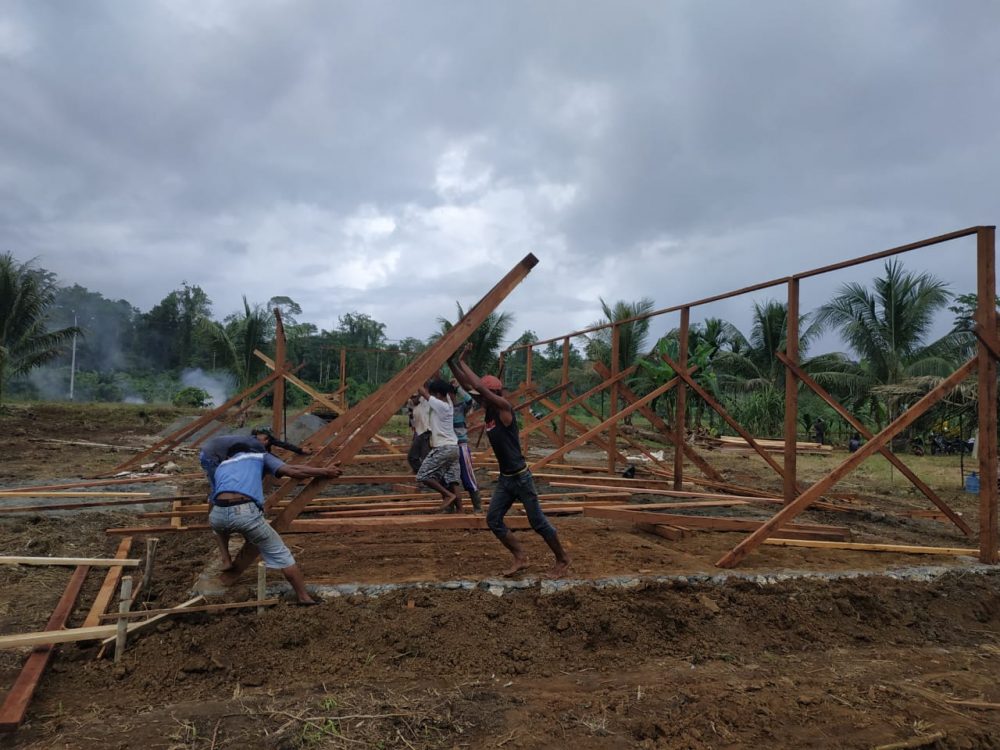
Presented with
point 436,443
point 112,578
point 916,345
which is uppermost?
point 916,345

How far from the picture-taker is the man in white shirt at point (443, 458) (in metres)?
6.93

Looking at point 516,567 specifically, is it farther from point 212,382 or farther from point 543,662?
point 212,382

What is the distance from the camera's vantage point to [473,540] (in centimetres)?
600

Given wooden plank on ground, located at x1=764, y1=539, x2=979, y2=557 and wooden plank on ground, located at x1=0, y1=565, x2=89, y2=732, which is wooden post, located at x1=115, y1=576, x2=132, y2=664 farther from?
wooden plank on ground, located at x1=764, y1=539, x2=979, y2=557

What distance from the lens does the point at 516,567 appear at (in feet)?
15.4

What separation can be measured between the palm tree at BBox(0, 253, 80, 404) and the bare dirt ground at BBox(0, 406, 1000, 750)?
64.2ft

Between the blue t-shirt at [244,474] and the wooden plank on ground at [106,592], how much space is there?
3.42 ft

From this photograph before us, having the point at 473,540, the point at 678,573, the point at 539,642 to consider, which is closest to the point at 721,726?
the point at 539,642

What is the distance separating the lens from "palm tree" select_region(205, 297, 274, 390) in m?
25.2

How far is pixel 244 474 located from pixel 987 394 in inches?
232

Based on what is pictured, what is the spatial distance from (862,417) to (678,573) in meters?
23.4

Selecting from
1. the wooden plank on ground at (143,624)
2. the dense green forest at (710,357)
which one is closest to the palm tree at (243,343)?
the dense green forest at (710,357)

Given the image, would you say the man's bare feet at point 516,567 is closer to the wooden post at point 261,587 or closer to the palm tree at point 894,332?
the wooden post at point 261,587

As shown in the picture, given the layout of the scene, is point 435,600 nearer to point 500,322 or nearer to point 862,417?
point 500,322
